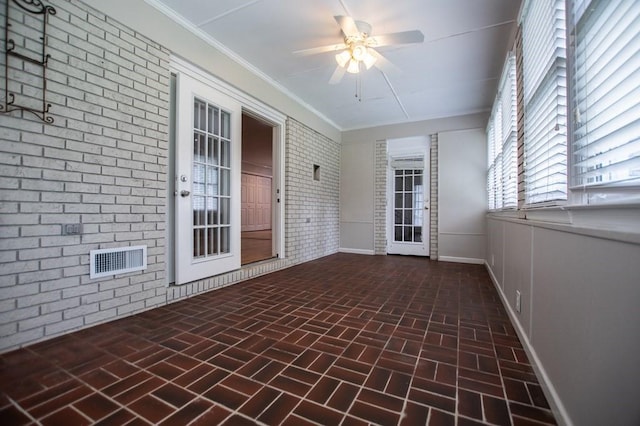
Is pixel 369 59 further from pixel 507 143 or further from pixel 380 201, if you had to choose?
pixel 380 201

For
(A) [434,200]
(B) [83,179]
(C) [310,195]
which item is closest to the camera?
(B) [83,179]

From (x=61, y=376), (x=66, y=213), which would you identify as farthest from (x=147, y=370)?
(x=66, y=213)

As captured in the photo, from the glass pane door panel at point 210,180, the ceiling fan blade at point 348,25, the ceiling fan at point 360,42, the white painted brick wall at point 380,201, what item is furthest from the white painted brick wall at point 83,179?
the white painted brick wall at point 380,201

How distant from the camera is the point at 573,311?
3.45ft

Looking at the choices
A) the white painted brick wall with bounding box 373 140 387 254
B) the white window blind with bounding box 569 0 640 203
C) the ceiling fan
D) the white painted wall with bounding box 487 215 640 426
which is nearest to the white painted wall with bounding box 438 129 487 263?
Result: the white painted brick wall with bounding box 373 140 387 254

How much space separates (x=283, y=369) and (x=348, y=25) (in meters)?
2.74

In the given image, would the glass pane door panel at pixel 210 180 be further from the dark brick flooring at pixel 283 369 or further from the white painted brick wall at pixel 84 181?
the dark brick flooring at pixel 283 369

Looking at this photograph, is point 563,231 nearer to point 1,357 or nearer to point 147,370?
point 147,370

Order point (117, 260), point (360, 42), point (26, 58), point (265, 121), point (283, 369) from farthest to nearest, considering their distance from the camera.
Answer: point (265, 121) → point (360, 42) → point (117, 260) → point (26, 58) → point (283, 369)

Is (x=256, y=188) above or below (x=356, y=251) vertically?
above

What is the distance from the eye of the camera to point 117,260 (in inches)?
85.0

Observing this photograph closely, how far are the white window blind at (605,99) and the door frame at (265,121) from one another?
9.66 ft

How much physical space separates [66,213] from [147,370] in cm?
128

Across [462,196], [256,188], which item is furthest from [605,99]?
[256,188]
